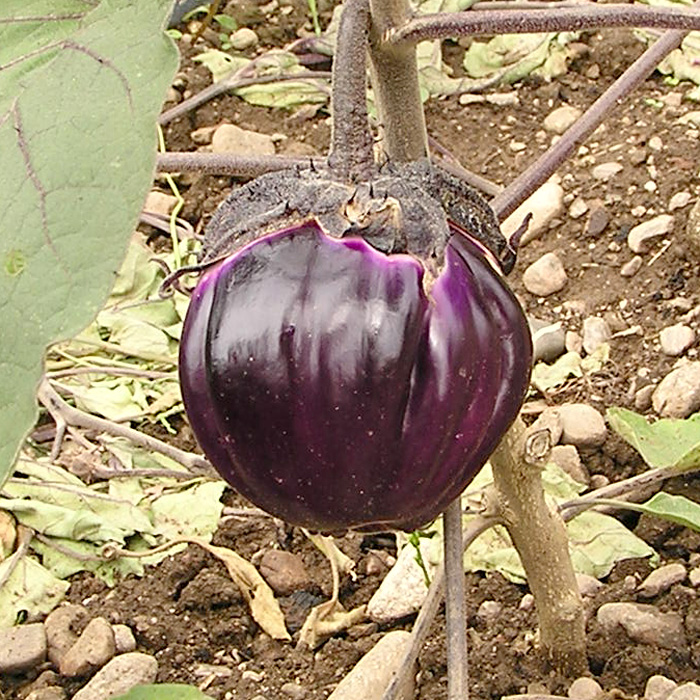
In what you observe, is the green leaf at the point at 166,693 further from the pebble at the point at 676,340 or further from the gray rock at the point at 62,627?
the pebble at the point at 676,340

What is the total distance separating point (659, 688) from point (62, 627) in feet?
2.00

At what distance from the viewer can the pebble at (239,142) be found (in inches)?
88.1

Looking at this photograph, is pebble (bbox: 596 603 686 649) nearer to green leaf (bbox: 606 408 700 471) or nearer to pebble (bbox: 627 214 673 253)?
green leaf (bbox: 606 408 700 471)

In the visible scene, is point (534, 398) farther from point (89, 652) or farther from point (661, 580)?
point (89, 652)

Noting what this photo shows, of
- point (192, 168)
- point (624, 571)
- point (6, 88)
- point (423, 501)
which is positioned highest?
point (6, 88)

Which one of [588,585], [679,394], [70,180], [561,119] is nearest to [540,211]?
[561,119]

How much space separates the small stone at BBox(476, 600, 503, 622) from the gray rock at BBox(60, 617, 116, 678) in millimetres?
373

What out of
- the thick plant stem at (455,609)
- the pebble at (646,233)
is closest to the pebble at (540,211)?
the pebble at (646,233)

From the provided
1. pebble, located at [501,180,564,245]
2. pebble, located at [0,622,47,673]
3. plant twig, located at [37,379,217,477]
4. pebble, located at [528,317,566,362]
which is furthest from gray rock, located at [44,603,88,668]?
pebble, located at [501,180,564,245]

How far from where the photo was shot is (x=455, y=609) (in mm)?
991

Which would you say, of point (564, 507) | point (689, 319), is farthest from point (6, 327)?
point (689, 319)

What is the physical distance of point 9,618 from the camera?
5.08ft

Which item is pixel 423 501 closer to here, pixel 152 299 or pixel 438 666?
pixel 438 666

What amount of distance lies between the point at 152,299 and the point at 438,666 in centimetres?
89
